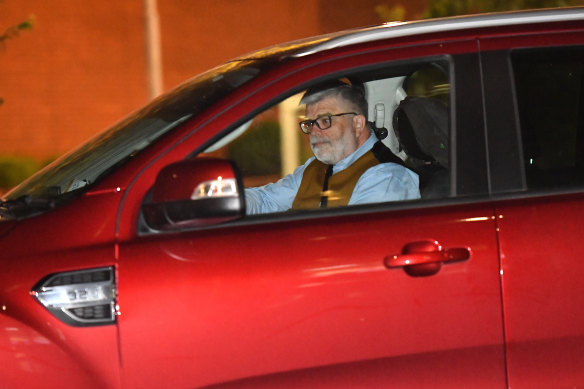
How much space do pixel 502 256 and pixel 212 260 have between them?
860 mm

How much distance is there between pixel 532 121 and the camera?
10.8 ft

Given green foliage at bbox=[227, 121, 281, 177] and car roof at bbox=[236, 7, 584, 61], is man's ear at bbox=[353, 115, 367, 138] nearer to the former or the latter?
green foliage at bbox=[227, 121, 281, 177]

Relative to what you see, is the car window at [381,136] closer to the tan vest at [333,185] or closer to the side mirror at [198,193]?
the tan vest at [333,185]

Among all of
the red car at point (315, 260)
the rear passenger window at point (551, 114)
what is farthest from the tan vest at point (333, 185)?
the rear passenger window at point (551, 114)

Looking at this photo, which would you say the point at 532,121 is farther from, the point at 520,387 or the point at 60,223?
the point at 60,223

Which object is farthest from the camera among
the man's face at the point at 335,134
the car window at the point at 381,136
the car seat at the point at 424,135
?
the man's face at the point at 335,134

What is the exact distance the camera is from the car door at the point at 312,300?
2855 millimetres

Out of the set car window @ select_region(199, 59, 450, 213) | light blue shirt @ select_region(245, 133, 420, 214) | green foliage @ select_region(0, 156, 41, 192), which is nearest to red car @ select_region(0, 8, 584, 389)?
car window @ select_region(199, 59, 450, 213)

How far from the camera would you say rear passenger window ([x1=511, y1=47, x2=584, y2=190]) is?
3.21 metres

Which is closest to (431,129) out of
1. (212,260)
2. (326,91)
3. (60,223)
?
(326,91)

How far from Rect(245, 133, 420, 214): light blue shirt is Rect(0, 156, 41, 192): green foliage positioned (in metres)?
9.30

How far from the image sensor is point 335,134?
12.6ft

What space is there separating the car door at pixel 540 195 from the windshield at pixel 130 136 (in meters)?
0.80

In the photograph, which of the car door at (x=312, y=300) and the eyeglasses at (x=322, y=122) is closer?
the car door at (x=312, y=300)
